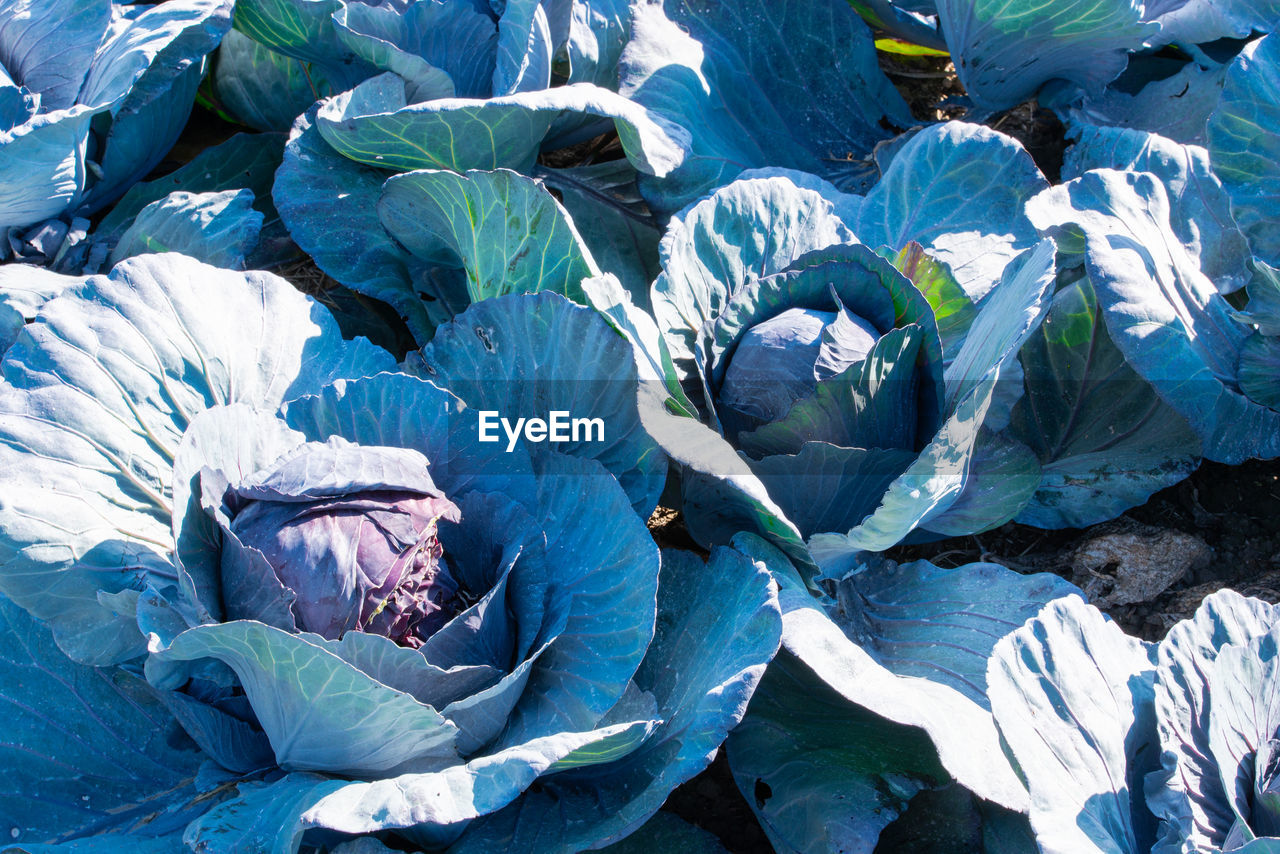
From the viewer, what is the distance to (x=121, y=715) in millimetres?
1717

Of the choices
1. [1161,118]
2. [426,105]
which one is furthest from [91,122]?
[1161,118]

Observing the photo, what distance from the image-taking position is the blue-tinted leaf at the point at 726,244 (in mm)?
1972

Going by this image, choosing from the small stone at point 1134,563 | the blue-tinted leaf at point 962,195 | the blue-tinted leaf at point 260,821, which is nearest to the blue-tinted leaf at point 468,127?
the blue-tinted leaf at point 962,195

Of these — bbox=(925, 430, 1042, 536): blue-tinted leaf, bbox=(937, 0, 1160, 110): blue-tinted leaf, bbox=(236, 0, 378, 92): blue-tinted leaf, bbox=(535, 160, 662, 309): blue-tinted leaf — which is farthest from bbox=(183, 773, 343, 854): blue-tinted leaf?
bbox=(937, 0, 1160, 110): blue-tinted leaf

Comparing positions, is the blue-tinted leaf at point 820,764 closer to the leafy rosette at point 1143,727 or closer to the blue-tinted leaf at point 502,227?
the leafy rosette at point 1143,727

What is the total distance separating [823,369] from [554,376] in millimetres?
483

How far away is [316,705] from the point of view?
1.39 metres

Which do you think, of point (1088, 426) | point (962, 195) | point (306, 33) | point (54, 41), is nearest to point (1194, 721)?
point (1088, 426)

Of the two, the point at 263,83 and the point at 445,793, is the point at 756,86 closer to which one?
the point at 263,83

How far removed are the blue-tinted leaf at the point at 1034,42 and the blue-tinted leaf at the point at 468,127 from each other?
776 mm

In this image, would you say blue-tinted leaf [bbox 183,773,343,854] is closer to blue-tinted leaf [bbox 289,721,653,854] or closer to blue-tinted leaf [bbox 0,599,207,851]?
blue-tinted leaf [bbox 289,721,653,854]

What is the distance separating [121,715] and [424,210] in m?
1.13

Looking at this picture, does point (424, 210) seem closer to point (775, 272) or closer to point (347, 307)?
point (347, 307)

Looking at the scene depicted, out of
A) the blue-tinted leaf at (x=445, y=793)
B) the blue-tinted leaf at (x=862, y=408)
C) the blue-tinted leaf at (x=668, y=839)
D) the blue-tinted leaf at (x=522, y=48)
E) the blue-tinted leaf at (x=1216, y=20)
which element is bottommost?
the blue-tinted leaf at (x=668, y=839)
